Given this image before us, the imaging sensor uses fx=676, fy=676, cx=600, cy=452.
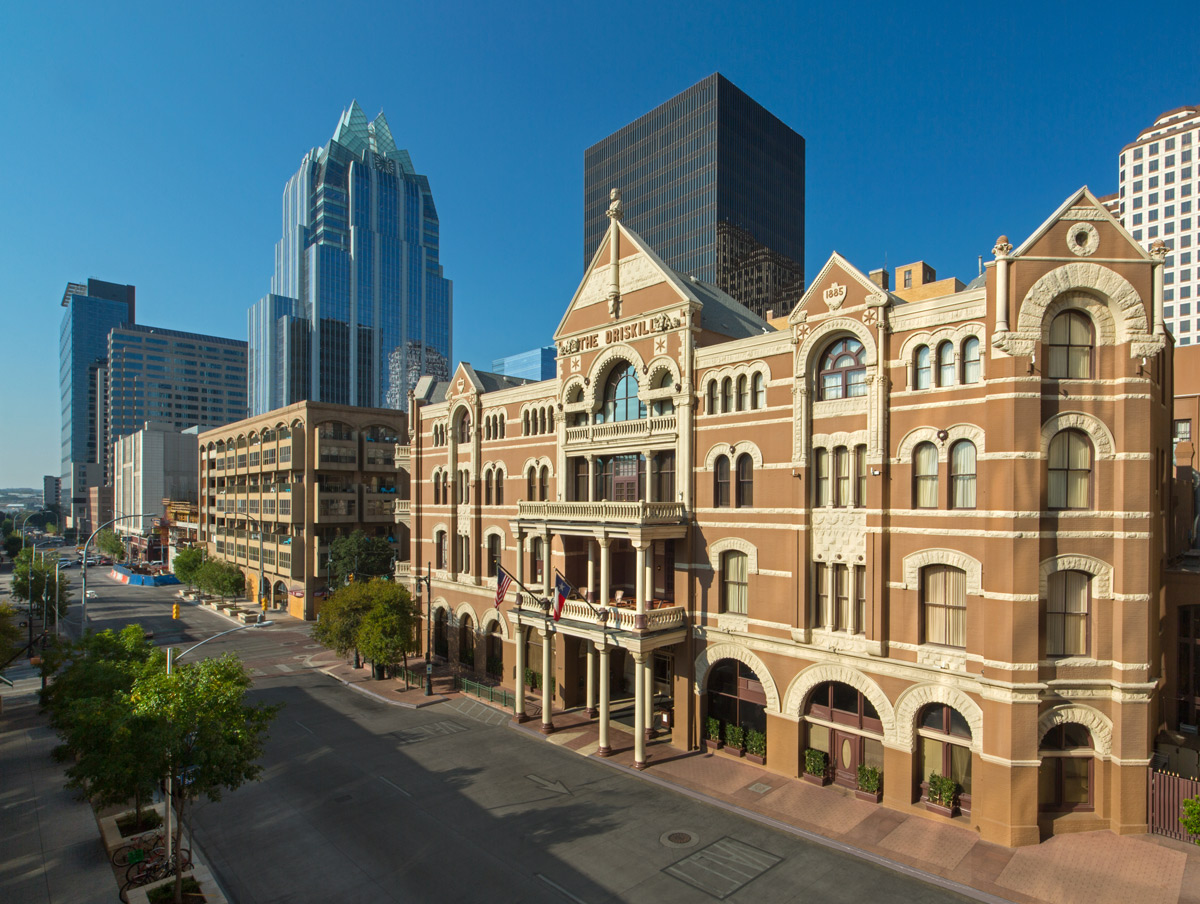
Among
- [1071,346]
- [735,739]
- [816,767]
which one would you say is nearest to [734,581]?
[735,739]

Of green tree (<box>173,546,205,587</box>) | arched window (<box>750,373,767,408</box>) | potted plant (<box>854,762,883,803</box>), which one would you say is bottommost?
green tree (<box>173,546,205,587</box>)

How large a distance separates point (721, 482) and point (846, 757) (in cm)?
1133

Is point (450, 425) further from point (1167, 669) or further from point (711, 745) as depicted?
point (1167, 669)

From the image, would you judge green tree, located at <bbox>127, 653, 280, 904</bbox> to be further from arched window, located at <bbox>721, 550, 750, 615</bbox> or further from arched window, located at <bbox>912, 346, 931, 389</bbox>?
arched window, located at <bbox>912, 346, 931, 389</bbox>

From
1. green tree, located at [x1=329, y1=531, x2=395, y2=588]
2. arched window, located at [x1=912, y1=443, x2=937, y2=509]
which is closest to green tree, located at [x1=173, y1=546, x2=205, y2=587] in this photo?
green tree, located at [x1=329, y1=531, x2=395, y2=588]

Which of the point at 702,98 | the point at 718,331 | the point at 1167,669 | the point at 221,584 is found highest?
the point at 702,98

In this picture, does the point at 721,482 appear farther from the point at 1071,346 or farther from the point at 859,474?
the point at 1071,346

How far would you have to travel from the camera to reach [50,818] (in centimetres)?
2316

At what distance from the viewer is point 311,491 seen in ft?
226

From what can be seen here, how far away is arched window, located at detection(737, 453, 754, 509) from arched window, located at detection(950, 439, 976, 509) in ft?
24.9

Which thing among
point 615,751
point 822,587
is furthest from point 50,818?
point 822,587

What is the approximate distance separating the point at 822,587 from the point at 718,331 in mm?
12357

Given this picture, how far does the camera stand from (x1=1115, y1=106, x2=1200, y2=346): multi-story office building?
118m

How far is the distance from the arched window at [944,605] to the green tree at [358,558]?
5095cm
